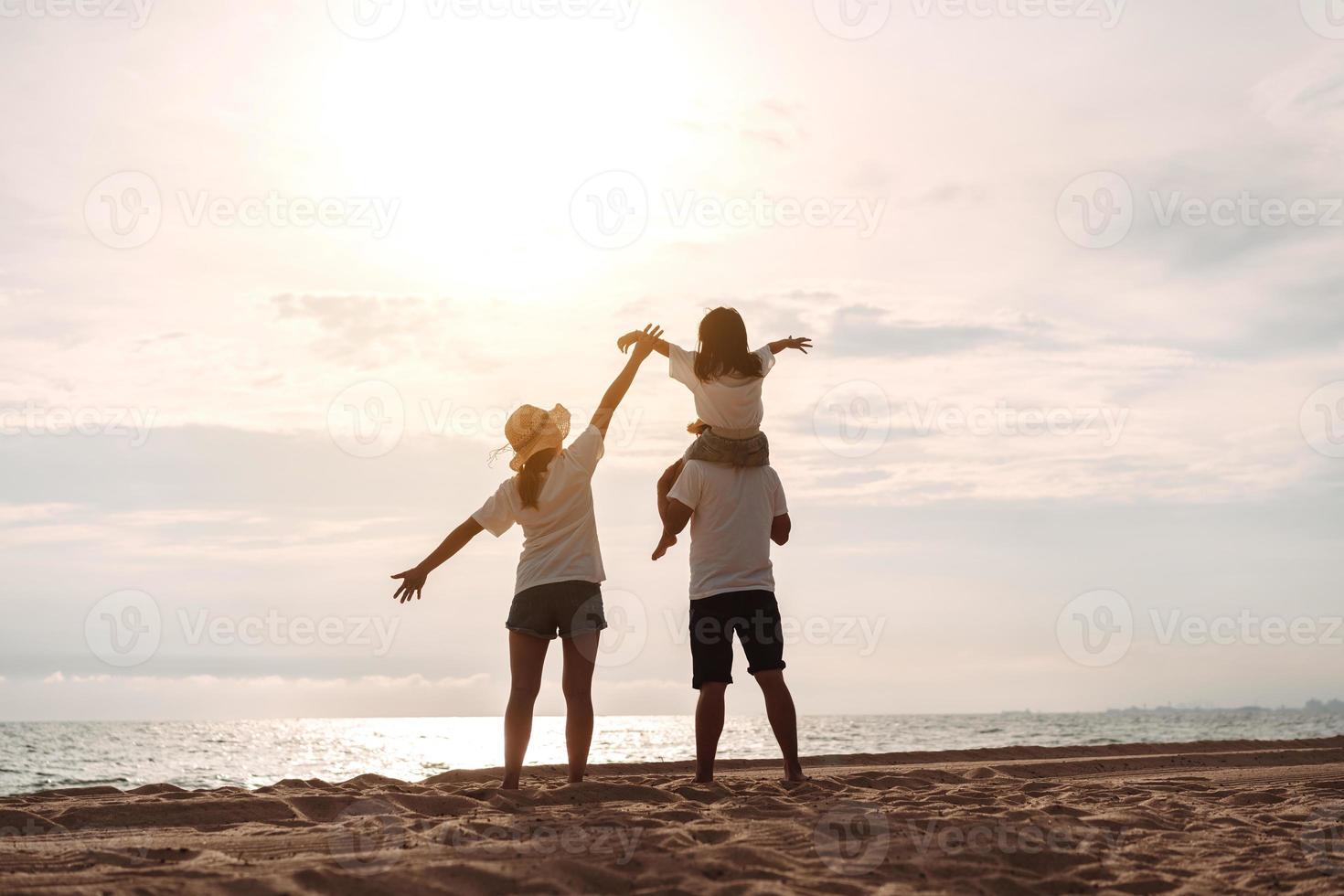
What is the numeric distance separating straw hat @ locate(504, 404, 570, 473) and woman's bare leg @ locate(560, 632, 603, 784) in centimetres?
101

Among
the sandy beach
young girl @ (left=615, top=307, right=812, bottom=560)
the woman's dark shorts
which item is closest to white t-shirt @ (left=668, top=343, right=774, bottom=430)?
young girl @ (left=615, top=307, right=812, bottom=560)

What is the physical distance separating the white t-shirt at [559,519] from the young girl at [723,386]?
0.49 meters

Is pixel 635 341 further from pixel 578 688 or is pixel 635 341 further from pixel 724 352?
pixel 578 688

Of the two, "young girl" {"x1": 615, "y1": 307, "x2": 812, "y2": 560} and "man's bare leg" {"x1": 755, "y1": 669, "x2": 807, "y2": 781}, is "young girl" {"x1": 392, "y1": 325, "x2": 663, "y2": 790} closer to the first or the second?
"young girl" {"x1": 615, "y1": 307, "x2": 812, "y2": 560}

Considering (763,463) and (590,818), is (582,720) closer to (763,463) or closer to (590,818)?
(590,818)

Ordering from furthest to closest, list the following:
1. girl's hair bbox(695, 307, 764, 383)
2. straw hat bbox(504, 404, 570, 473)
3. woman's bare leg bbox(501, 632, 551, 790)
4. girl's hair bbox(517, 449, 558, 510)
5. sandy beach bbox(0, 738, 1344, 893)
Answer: girl's hair bbox(695, 307, 764, 383)
straw hat bbox(504, 404, 570, 473)
girl's hair bbox(517, 449, 558, 510)
woman's bare leg bbox(501, 632, 551, 790)
sandy beach bbox(0, 738, 1344, 893)

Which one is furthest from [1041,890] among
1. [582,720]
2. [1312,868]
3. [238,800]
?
[238,800]

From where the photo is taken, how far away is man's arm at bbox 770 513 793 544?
19.7 ft

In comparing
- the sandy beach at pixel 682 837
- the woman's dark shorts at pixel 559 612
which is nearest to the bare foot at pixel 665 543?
the woman's dark shorts at pixel 559 612

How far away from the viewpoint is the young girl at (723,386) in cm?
571

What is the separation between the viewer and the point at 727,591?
223 inches

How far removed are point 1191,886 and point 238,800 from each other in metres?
4.12

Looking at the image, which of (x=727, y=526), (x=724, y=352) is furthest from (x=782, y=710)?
(x=724, y=352)

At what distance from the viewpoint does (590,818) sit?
14.2ft
